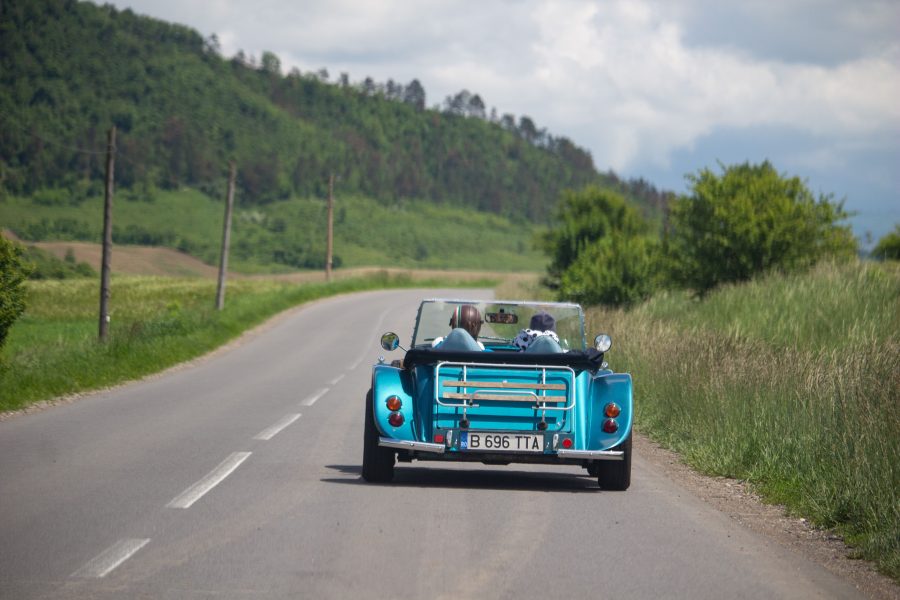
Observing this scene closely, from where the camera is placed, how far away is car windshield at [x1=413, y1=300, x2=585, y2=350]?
11.6 metres

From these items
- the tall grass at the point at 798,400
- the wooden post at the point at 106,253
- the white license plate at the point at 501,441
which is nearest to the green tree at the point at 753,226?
the tall grass at the point at 798,400

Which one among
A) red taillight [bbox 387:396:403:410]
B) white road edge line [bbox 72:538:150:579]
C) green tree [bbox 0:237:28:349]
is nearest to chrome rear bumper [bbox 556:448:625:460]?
red taillight [bbox 387:396:403:410]

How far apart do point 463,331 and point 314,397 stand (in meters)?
10.2

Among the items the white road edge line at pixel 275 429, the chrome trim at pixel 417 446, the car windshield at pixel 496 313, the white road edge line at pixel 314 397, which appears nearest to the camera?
the chrome trim at pixel 417 446

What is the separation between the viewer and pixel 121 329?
96.4 feet

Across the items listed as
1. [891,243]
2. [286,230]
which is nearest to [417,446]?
[891,243]

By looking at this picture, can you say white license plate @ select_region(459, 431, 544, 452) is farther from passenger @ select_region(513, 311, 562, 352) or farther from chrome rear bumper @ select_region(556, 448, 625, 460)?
passenger @ select_region(513, 311, 562, 352)

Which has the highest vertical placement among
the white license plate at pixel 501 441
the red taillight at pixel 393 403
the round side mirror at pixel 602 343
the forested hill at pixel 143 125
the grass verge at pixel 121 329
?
the forested hill at pixel 143 125

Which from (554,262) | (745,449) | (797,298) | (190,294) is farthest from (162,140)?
(745,449)

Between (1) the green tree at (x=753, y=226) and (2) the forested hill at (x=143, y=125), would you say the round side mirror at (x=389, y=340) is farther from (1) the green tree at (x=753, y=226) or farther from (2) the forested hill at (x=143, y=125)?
(2) the forested hill at (x=143, y=125)

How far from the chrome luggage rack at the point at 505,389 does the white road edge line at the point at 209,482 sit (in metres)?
2.02

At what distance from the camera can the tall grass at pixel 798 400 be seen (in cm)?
896

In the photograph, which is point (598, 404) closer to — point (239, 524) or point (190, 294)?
point (239, 524)

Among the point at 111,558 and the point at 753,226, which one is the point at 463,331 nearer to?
the point at 111,558
